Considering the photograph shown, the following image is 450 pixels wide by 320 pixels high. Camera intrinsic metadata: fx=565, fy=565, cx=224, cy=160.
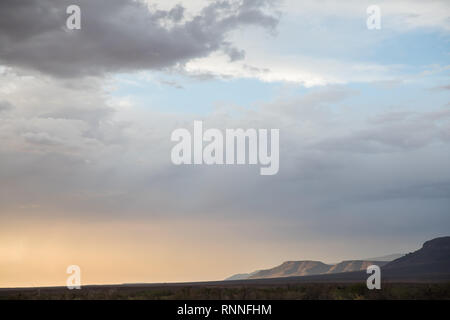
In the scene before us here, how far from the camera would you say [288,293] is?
157 ft
